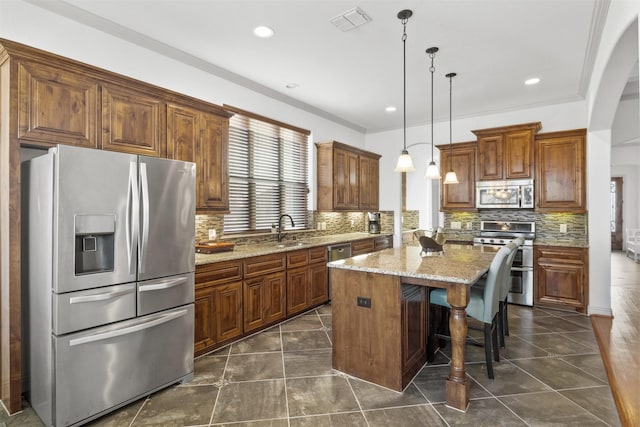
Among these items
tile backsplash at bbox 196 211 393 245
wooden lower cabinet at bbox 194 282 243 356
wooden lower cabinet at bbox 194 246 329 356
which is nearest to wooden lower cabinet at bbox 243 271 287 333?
wooden lower cabinet at bbox 194 246 329 356

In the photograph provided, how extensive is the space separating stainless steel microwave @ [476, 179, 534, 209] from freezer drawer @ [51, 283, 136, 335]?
4.79 m

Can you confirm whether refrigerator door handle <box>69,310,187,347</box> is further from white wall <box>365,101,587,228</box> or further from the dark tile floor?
white wall <box>365,101,587,228</box>

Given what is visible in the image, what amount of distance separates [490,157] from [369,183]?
2015 mm

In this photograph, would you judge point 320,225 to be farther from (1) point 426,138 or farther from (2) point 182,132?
(2) point 182,132

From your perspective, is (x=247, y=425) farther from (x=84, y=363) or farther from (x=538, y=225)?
(x=538, y=225)

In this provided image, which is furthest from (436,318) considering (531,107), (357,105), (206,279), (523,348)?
(531,107)

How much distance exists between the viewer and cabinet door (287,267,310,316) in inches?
159

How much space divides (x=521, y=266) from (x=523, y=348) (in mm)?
1698

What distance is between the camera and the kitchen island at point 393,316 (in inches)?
91.5

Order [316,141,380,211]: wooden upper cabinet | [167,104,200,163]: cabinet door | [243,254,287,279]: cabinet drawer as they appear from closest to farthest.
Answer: [167,104,200,163]: cabinet door → [243,254,287,279]: cabinet drawer → [316,141,380,211]: wooden upper cabinet

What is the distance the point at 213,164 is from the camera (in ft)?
11.4

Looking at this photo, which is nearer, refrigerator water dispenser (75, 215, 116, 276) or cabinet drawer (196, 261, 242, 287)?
refrigerator water dispenser (75, 215, 116, 276)

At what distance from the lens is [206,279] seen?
3.05 metres

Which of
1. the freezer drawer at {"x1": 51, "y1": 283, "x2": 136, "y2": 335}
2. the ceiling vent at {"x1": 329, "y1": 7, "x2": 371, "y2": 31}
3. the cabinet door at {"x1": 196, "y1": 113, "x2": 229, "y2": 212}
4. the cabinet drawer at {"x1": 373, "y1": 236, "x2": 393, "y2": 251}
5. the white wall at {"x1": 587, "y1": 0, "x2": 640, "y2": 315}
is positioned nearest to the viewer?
the freezer drawer at {"x1": 51, "y1": 283, "x2": 136, "y2": 335}
